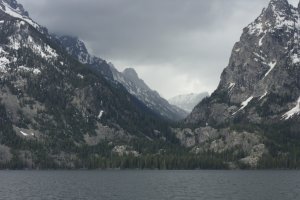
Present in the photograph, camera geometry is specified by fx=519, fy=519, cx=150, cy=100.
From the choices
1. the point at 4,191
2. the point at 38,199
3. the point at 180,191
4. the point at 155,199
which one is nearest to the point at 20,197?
the point at 38,199

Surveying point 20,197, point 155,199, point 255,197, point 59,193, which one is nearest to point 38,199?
point 20,197

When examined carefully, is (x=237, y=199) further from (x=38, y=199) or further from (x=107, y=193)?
(x=38, y=199)

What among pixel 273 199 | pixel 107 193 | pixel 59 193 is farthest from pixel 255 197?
pixel 59 193

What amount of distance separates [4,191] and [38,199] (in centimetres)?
3136

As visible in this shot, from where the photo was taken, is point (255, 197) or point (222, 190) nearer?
point (255, 197)

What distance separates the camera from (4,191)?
568 ft

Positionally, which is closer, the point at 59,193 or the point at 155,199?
the point at 155,199

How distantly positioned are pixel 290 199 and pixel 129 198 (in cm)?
4609

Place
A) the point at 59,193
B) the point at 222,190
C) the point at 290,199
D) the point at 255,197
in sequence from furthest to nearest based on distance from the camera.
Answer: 1. the point at 222,190
2. the point at 59,193
3. the point at 255,197
4. the point at 290,199

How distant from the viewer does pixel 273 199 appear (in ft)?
488

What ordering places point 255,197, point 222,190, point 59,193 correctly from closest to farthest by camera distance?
point 255,197
point 59,193
point 222,190

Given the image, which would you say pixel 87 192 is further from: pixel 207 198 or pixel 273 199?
pixel 273 199

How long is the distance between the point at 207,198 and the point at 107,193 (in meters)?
34.8

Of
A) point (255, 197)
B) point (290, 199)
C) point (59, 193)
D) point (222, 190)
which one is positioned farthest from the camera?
point (222, 190)
